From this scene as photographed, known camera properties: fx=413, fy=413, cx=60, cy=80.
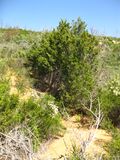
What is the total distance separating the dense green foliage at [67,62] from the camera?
15766 mm

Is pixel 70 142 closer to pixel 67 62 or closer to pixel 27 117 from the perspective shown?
pixel 27 117

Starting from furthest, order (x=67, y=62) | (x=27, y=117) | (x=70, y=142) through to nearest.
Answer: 1. (x=67, y=62)
2. (x=70, y=142)
3. (x=27, y=117)

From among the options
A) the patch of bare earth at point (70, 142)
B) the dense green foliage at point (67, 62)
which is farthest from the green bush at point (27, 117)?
the dense green foliage at point (67, 62)

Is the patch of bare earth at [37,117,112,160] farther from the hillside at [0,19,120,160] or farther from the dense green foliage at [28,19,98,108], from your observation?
the dense green foliage at [28,19,98,108]

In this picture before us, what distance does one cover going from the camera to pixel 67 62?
52.5 feet

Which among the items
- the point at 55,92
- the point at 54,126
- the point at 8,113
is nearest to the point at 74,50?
the point at 55,92

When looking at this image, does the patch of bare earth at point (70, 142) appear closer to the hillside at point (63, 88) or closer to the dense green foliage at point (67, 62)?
the hillside at point (63, 88)

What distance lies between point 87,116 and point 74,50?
2650mm

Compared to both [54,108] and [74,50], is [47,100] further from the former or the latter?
[74,50]

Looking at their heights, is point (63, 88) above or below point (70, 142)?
above

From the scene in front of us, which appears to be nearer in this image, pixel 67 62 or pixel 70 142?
pixel 70 142

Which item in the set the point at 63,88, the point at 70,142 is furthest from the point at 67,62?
the point at 70,142

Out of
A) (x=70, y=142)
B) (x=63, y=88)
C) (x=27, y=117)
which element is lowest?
(x=70, y=142)

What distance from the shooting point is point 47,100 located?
1400 cm
